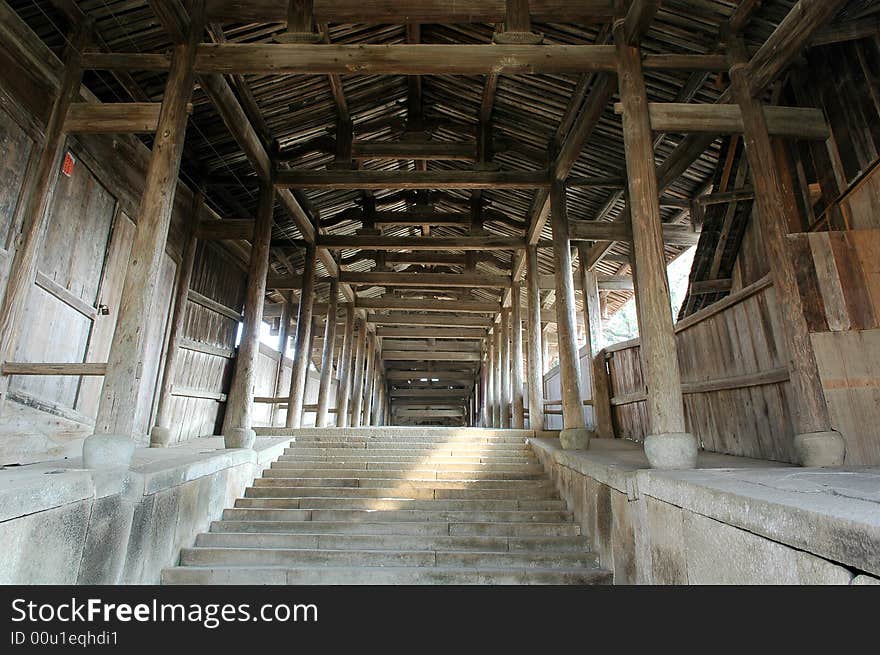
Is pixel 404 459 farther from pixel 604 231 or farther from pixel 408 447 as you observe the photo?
pixel 604 231

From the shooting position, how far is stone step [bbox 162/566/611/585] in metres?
3.82

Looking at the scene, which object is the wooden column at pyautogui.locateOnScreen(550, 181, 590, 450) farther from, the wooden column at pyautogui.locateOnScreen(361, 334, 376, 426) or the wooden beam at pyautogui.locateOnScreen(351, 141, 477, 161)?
the wooden column at pyautogui.locateOnScreen(361, 334, 376, 426)

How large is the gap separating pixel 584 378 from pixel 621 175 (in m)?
4.48

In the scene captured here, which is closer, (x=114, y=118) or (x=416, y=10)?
(x=114, y=118)

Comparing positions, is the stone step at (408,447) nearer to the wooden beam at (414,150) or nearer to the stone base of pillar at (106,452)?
the stone base of pillar at (106,452)

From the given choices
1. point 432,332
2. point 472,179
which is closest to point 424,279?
point 472,179

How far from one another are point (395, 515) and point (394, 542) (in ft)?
1.60

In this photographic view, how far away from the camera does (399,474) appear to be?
228 inches

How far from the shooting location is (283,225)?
32.5ft

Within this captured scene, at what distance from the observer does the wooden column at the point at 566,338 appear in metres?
5.99

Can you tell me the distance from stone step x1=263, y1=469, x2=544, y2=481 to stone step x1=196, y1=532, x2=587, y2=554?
4.30 ft

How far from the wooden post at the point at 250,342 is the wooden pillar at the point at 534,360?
4.76 meters
